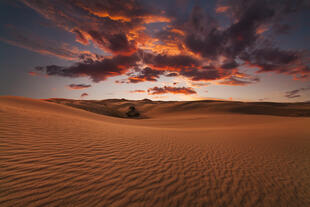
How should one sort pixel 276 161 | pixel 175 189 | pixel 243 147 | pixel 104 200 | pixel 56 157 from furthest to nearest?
pixel 243 147 → pixel 276 161 → pixel 56 157 → pixel 175 189 → pixel 104 200

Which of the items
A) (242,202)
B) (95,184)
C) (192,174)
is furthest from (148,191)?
(242,202)

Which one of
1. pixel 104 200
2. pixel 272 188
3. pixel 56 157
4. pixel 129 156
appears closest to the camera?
pixel 104 200

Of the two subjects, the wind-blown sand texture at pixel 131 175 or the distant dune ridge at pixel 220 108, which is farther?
the distant dune ridge at pixel 220 108

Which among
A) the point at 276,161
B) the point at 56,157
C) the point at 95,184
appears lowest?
the point at 276,161

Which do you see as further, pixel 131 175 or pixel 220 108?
pixel 220 108

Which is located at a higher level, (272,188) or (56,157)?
(56,157)

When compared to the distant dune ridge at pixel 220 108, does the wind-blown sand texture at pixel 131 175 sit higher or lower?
lower

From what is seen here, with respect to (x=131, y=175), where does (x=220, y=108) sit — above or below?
above

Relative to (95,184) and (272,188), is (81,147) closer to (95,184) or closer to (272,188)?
(95,184)

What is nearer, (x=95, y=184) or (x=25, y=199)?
(x=25, y=199)

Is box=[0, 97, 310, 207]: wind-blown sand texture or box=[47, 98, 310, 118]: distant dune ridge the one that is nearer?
box=[0, 97, 310, 207]: wind-blown sand texture

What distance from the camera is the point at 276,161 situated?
5.04 meters

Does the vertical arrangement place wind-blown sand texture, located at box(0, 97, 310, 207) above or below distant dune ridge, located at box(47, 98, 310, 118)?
below

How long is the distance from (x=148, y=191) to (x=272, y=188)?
3.51 metres
